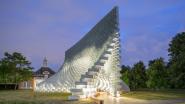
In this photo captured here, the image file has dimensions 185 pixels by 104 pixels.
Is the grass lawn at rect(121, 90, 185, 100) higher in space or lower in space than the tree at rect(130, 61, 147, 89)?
lower

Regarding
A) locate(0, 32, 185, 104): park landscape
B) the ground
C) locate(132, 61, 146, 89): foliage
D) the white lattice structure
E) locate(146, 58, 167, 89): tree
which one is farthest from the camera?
locate(132, 61, 146, 89): foliage

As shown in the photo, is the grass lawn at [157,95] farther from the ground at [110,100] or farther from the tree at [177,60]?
the tree at [177,60]

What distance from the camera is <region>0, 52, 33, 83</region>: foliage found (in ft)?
230

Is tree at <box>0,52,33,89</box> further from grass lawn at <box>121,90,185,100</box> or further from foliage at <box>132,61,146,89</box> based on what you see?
grass lawn at <box>121,90,185,100</box>

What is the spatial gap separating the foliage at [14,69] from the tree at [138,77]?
77.4 ft

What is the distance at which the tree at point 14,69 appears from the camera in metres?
70.0

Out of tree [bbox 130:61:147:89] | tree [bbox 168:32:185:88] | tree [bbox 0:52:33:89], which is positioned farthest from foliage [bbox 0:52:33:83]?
Result: tree [bbox 168:32:185:88]

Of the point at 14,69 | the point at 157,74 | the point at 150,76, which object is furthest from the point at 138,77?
the point at 14,69

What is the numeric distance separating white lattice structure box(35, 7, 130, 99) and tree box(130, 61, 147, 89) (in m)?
26.3

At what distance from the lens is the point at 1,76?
7256 centimetres

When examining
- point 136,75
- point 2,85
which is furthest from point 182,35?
point 2,85

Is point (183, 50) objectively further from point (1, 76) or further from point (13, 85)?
point (1, 76)

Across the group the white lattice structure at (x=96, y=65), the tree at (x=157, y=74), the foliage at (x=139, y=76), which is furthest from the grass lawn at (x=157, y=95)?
the foliage at (x=139, y=76)

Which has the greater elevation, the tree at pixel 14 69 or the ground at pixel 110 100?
the tree at pixel 14 69
